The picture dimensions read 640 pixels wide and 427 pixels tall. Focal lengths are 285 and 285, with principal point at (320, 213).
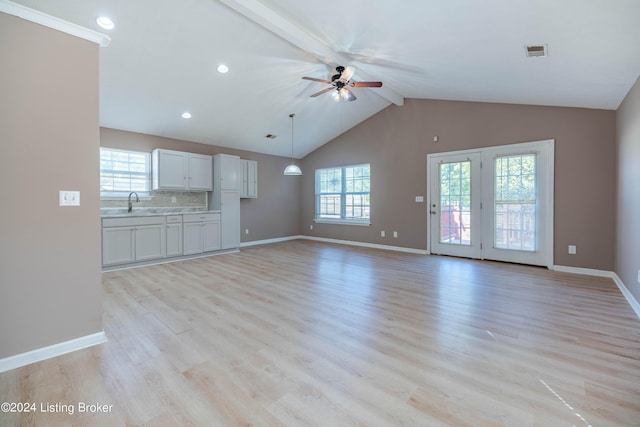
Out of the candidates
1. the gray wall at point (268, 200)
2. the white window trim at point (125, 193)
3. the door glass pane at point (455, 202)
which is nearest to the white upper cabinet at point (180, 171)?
the white window trim at point (125, 193)

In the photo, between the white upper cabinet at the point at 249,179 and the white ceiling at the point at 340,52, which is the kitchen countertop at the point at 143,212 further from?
the white ceiling at the point at 340,52

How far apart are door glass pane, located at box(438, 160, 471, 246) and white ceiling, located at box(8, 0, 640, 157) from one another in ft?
4.28

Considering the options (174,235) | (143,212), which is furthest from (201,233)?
(143,212)

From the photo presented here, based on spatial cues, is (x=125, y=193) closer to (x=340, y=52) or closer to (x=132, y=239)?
(x=132, y=239)

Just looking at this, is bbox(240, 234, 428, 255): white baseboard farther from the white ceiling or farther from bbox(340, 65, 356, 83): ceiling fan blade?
bbox(340, 65, 356, 83): ceiling fan blade

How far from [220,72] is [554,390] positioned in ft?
16.1

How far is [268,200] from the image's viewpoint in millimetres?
7742

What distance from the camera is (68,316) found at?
2209mm

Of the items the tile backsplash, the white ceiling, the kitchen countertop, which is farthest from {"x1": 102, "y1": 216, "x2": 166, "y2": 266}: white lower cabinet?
the white ceiling

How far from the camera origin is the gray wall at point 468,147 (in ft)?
13.6

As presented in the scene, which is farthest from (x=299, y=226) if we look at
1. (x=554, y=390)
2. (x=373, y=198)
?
(x=554, y=390)

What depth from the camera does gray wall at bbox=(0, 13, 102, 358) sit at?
6.47 ft

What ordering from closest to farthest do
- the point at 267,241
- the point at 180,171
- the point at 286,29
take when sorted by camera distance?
the point at 286,29 → the point at 180,171 → the point at 267,241

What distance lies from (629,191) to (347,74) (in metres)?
3.54
